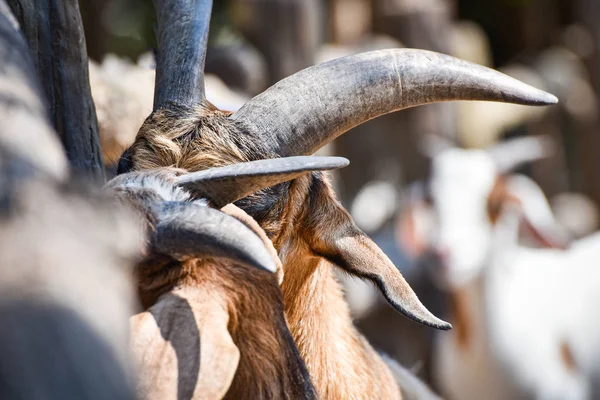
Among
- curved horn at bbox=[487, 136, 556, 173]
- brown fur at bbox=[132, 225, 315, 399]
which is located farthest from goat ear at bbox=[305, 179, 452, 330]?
curved horn at bbox=[487, 136, 556, 173]

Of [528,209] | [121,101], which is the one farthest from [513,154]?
[121,101]

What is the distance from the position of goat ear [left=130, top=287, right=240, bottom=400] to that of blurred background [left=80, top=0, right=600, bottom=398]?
169 cm

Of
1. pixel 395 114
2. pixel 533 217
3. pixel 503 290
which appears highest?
pixel 395 114

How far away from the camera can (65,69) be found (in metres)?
2.71

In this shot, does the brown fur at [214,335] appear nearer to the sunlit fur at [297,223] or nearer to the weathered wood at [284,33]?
the sunlit fur at [297,223]

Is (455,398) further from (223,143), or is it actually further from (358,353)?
(223,143)

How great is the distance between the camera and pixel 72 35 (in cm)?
270

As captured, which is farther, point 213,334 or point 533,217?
point 533,217

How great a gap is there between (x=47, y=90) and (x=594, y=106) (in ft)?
37.3

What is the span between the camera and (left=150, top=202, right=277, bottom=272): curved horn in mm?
1901

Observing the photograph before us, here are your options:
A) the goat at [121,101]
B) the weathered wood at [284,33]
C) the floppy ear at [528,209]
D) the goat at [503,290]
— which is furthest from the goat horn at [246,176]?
Result: the weathered wood at [284,33]

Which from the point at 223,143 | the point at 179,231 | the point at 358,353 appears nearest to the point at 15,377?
the point at 179,231

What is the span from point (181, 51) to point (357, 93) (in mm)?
567

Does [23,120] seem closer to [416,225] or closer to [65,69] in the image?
→ [65,69]
